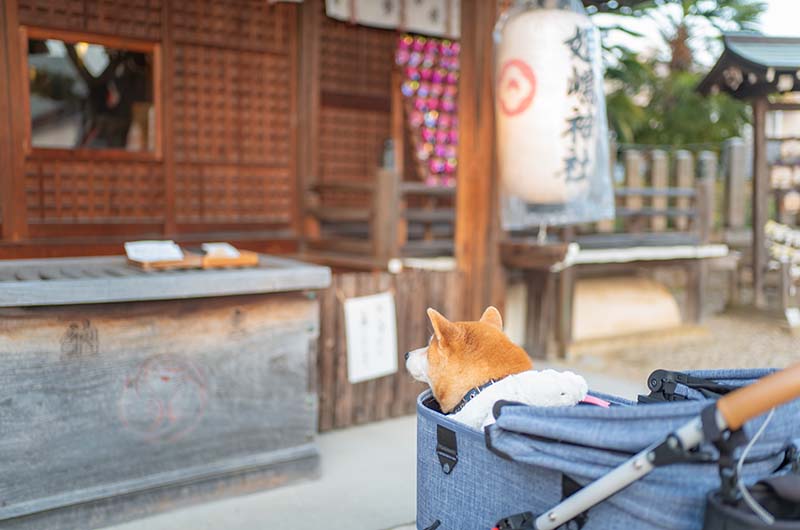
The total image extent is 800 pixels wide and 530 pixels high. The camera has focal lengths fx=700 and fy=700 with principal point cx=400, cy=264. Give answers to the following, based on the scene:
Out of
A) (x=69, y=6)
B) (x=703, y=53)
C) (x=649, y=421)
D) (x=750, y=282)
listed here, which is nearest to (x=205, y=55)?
(x=69, y=6)

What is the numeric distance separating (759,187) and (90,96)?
765cm

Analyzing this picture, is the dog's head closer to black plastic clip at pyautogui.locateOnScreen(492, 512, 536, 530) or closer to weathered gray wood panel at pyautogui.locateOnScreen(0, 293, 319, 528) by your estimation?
black plastic clip at pyautogui.locateOnScreen(492, 512, 536, 530)

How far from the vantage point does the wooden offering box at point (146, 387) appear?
3107 mm

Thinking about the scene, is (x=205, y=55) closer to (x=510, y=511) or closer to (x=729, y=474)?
(x=510, y=511)

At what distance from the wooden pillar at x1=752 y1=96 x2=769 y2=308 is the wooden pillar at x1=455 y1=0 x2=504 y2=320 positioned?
4.81 m

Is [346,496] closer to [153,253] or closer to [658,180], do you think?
[153,253]

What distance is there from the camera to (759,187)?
8.64 meters

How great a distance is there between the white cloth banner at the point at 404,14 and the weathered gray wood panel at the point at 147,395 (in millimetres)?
4199

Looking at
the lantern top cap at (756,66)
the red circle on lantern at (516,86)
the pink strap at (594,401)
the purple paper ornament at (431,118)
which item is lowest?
the pink strap at (594,401)

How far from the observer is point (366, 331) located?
15.4 ft

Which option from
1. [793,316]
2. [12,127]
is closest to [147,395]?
[12,127]

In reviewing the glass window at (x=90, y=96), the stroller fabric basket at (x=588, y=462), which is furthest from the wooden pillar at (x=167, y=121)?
the stroller fabric basket at (x=588, y=462)

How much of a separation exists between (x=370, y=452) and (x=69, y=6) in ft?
15.0

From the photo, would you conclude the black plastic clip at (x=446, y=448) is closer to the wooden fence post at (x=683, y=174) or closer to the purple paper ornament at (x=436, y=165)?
the purple paper ornament at (x=436, y=165)
